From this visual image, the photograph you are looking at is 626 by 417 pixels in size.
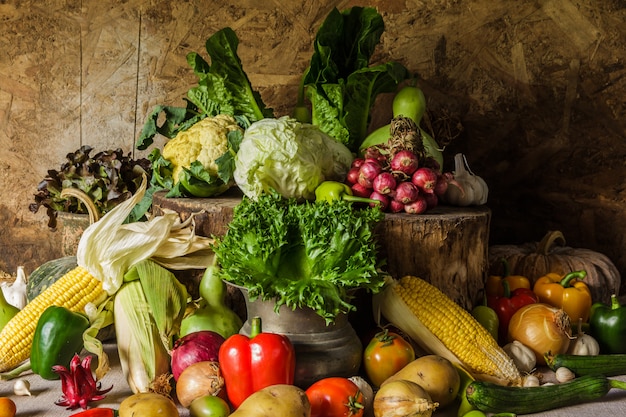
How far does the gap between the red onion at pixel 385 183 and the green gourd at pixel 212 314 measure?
0.76 meters

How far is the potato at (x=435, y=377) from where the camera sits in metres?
2.27

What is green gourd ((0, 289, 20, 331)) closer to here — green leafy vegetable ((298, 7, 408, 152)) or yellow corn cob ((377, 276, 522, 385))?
yellow corn cob ((377, 276, 522, 385))

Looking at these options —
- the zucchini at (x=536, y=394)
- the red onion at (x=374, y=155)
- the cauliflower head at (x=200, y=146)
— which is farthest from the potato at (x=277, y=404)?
the cauliflower head at (x=200, y=146)

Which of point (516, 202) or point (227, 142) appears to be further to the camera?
point (516, 202)

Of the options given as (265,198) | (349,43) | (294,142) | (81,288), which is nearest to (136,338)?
(81,288)

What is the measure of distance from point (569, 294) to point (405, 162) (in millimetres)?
1027

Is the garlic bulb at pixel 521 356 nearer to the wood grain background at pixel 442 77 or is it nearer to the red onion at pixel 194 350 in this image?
the red onion at pixel 194 350

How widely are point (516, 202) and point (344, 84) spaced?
1289mm

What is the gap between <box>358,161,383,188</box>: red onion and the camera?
287cm

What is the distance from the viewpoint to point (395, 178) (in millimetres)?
2875

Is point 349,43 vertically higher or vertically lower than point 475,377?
higher

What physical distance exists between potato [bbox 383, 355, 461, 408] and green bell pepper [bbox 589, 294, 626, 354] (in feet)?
3.03

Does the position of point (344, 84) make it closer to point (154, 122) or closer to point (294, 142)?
point (294, 142)

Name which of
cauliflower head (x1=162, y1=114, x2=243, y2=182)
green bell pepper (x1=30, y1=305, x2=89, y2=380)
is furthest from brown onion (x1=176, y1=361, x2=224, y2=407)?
cauliflower head (x1=162, y1=114, x2=243, y2=182)
